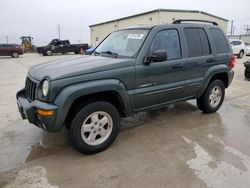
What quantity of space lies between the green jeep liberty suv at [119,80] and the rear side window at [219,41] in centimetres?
2

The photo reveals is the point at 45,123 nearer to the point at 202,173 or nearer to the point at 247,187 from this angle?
the point at 202,173

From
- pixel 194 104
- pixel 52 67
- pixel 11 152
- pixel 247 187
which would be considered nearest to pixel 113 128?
pixel 52 67

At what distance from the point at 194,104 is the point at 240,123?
4.70ft

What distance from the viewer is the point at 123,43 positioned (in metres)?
4.39

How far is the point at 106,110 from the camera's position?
11.9ft

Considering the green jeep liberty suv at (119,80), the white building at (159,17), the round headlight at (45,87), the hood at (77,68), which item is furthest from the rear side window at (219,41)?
the white building at (159,17)

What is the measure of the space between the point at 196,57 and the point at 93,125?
2390mm

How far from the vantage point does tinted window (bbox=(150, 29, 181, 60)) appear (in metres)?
4.15

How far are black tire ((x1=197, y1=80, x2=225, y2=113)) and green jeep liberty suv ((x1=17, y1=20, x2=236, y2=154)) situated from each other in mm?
29

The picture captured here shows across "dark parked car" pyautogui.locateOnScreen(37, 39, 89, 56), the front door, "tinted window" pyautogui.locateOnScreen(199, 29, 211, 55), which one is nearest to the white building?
"dark parked car" pyautogui.locateOnScreen(37, 39, 89, 56)

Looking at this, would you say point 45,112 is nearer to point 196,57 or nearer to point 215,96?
point 196,57

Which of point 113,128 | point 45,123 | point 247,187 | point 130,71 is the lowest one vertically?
point 247,187

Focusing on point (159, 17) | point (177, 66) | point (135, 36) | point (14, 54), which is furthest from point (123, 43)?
point (159, 17)

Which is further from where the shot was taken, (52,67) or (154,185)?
(52,67)
